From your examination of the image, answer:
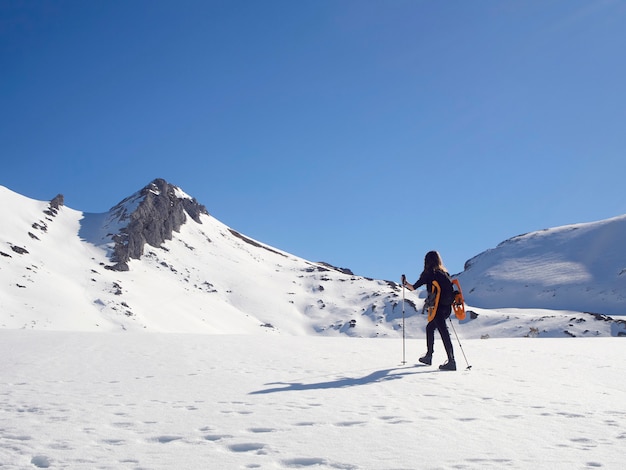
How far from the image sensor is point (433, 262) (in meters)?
11.8

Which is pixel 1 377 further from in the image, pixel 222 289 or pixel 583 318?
pixel 222 289

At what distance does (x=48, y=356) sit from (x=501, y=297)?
114m

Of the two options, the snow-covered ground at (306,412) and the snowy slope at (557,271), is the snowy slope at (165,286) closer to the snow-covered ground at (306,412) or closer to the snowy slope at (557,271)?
the snowy slope at (557,271)

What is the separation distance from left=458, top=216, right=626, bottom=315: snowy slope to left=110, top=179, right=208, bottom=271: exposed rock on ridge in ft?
280

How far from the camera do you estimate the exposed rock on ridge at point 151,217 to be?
122812mm

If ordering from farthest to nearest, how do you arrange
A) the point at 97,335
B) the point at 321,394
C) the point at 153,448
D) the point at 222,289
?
the point at 222,289, the point at 97,335, the point at 321,394, the point at 153,448

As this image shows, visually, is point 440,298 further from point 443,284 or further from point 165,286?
point 165,286

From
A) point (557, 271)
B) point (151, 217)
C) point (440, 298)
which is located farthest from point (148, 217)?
point (440, 298)

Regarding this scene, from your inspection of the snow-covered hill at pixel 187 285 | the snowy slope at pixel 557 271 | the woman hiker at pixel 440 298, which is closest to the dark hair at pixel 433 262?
the woman hiker at pixel 440 298

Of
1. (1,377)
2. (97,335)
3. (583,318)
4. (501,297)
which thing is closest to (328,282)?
(501,297)

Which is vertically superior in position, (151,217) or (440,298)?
(151,217)

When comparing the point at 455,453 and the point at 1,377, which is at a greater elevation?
the point at 1,377

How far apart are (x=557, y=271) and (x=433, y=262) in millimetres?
118783

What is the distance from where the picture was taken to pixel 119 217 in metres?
141
